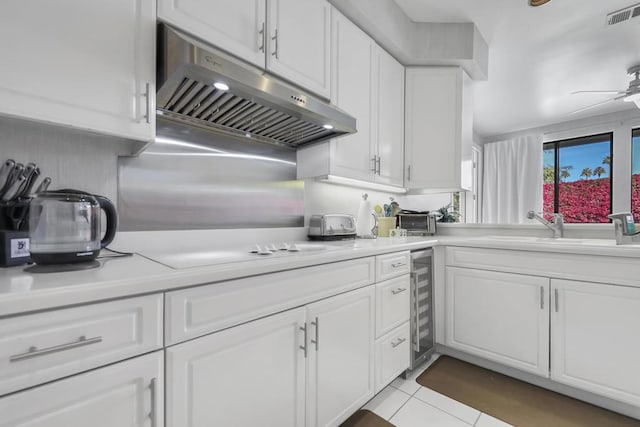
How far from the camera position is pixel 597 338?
151cm

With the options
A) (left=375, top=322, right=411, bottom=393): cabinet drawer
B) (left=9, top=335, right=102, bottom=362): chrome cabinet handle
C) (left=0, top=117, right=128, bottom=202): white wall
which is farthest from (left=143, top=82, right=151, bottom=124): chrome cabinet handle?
(left=375, top=322, right=411, bottom=393): cabinet drawer

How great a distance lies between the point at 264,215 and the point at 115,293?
109cm

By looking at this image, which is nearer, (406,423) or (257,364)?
(257,364)

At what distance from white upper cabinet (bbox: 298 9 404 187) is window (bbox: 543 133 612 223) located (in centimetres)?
397

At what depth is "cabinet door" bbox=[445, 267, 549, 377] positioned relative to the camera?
5.53 feet

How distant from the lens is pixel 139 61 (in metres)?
0.99

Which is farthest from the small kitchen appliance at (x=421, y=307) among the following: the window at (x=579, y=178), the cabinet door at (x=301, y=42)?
the window at (x=579, y=178)

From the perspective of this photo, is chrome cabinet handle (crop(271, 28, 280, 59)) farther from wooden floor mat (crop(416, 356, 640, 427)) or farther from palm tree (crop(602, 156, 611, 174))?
palm tree (crop(602, 156, 611, 174))

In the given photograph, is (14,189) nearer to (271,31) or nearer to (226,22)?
(226,22)

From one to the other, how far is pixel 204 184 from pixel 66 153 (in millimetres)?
539

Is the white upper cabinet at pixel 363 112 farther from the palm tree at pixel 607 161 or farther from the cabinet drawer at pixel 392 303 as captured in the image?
the palm tree at pixel 607 161

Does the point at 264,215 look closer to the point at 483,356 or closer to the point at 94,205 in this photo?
the point at 94,205

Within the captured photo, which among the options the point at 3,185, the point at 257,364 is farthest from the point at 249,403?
the point at 3,185

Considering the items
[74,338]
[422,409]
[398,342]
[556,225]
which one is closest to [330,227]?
[398,342]
